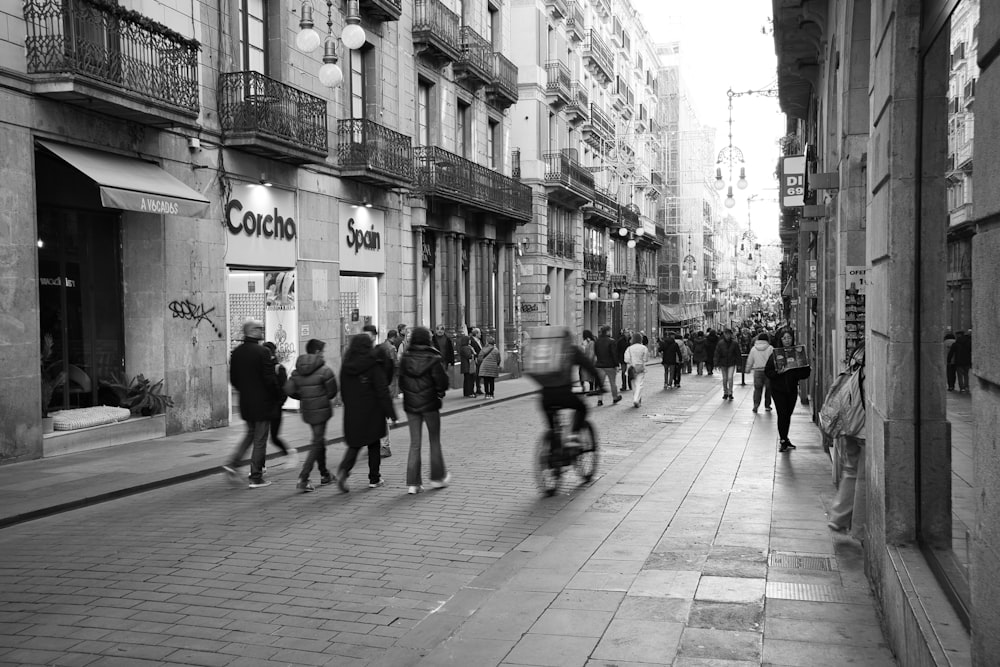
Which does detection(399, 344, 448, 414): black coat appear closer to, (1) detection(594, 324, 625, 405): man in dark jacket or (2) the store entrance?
(2) the store entrance

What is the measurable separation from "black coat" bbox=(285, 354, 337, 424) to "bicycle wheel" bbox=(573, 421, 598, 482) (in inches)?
111

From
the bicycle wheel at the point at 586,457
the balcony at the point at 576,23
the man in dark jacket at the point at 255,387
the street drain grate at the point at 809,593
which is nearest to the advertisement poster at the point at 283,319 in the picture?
the man in dark jacket at the point at 255,387

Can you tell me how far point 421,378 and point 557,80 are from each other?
1259 inches

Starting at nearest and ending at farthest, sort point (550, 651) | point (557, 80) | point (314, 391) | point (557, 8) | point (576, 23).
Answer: point (550, 651)
point (314, 391)
point (557, 80)
point (557, 8)
point (576, 23)

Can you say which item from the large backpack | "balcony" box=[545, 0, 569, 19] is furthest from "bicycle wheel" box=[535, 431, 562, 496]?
"balcony" box=[545, 0, 569, 19]

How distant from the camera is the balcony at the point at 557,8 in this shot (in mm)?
39562

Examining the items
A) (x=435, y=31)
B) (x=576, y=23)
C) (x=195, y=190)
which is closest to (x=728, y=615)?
(x=195, y=190)

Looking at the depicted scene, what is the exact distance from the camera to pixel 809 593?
19.2 feet

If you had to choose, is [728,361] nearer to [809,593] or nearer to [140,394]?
[140,394]

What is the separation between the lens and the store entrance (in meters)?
13.4

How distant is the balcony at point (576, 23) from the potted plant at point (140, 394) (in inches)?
1295

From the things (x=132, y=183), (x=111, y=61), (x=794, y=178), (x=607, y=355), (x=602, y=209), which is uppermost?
(x=602, y=209)

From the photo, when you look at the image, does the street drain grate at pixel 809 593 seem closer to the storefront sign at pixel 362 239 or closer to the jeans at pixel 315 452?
the jeans at pixel 315 452

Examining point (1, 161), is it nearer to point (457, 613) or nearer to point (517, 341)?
point (457, 613)
